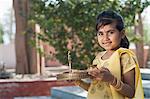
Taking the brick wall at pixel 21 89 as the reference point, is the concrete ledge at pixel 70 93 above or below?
above

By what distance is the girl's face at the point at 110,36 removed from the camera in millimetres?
1740

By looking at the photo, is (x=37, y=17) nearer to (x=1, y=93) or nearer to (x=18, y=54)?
(x=1, y=93)

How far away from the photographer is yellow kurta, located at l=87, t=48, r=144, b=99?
1646mm

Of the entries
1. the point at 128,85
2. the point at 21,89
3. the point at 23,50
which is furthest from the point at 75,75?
the point at 23,50

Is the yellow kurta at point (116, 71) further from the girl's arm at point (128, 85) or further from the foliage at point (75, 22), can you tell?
the foliage at point (75, 22)

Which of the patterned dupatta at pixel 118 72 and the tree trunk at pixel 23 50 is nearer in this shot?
the patterned dupatta at pixel 118 72

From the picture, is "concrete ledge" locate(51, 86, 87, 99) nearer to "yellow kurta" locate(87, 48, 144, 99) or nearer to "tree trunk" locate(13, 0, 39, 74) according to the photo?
"yellow kurta" locate(87, 48, 144, 99)

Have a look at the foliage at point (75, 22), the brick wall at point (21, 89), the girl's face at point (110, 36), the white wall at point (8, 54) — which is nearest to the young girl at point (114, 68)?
the girl's face at point (110, 36)

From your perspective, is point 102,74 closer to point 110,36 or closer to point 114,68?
point 114,68

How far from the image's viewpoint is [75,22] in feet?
22.3

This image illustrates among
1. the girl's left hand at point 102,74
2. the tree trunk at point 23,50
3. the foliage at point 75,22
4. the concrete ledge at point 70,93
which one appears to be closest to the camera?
the girl's left hand at point 102,74

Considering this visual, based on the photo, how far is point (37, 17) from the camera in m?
7.31

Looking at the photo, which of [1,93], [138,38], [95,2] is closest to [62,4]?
[95,2]

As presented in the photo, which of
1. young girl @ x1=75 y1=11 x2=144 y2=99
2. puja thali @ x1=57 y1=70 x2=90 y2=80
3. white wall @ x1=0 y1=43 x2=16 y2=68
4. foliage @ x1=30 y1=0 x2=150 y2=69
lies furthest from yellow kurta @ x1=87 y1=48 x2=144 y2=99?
white wall @ x1=0 y1=43 x2=16 y2=68
